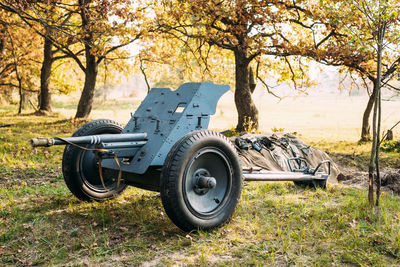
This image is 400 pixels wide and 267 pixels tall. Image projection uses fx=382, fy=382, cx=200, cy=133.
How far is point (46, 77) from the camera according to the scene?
19828 millimetres

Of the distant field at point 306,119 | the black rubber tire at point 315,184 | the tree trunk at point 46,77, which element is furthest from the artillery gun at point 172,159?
the tree trunk at point 46,77

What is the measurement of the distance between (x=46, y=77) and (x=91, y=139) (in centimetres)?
1708

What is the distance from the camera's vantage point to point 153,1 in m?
15.6

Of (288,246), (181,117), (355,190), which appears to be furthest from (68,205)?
(355,190)

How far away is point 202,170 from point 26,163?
5.16 metres

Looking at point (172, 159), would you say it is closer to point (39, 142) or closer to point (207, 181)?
point (207, 181)

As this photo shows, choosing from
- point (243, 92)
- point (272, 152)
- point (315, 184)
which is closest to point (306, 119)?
point (243, 92)

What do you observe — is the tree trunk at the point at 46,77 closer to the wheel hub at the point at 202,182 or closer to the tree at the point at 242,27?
the tree at the point at 242,27

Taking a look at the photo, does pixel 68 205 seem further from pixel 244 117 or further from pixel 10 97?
pixel 10 97

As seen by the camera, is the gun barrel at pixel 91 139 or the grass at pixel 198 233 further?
the gun barrel at pixel 91 139

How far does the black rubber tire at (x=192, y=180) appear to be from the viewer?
401 centimetres

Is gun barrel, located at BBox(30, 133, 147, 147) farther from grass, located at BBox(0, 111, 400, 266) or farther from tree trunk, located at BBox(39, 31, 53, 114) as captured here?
tree trunk, located at BBox(39, 31, 53, 114)

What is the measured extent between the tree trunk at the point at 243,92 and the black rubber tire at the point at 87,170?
8.52 metres

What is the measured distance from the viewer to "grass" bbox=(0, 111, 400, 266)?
3.78 m
